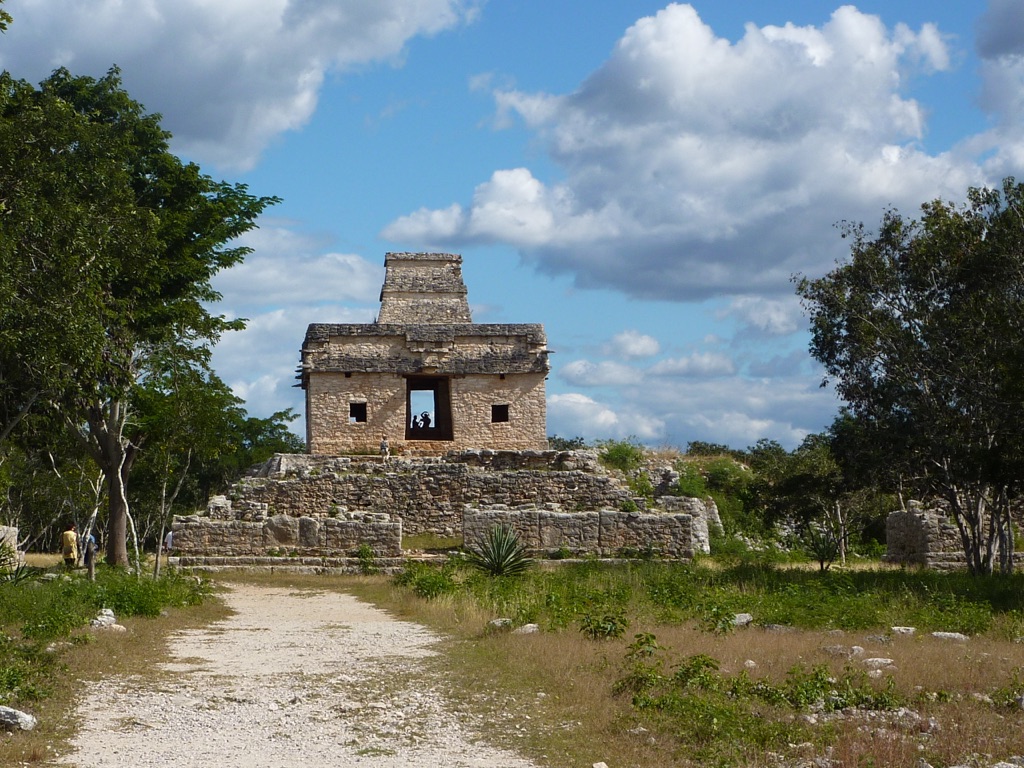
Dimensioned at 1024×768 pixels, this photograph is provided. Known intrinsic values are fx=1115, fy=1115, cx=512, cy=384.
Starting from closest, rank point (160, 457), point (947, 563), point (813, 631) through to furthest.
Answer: point (813, 631) < point (160, 457) < point (947, 563)

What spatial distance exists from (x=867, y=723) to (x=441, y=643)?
216 inches

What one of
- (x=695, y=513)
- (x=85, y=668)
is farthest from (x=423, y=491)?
(x=85, y=668)

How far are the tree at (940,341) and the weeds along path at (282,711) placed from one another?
1061 cm

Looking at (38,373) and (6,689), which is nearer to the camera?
(6,689)

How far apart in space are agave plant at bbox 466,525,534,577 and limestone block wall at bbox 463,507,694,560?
267 centimetres

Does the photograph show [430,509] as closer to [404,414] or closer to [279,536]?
[279,536]

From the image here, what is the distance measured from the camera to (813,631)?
11.4 metres

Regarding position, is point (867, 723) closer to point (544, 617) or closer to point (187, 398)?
point (544, 617)

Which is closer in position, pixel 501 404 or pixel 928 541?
pixel 928 541

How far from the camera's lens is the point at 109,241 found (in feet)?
48.2

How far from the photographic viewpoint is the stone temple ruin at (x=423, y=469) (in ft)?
71.7

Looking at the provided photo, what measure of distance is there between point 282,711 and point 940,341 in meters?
14.7

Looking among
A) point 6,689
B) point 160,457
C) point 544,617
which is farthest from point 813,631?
point 160,457

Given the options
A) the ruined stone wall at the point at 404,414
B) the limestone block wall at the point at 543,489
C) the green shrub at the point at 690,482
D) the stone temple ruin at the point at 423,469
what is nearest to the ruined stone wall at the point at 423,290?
the stone temple ruin at the point at 423,469
